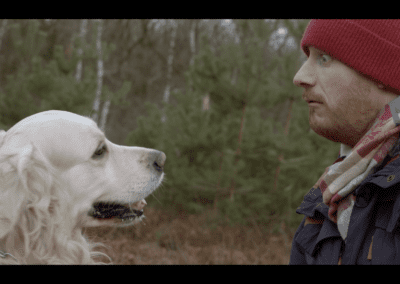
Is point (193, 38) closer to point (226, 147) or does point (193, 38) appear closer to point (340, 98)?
point (226, 147)

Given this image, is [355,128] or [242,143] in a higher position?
[355,128]

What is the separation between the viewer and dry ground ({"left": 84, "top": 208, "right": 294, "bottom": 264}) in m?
5.03

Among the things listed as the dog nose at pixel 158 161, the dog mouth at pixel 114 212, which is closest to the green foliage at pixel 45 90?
the dog nose at pixel 158 161

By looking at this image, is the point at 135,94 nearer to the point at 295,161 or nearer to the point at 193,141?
the point at 193,141

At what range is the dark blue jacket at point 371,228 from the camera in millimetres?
992

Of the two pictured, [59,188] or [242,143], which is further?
[242,143]

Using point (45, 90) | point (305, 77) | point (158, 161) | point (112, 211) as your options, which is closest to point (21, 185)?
point (112, 211)

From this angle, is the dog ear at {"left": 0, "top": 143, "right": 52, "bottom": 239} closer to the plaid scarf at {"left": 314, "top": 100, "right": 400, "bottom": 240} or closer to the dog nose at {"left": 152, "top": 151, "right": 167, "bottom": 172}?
the dog nose at {"left": 152, "top": 151, "right": 167, "bottom": 172}

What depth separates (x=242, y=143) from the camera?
20.0 feet

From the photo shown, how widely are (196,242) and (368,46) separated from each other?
512cm

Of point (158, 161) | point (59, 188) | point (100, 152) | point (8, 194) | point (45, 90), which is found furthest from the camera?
point (45, 90)

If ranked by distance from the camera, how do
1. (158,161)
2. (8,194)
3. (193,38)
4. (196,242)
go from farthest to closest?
(193,38) < (196,242) < (158,161) < (8,194)

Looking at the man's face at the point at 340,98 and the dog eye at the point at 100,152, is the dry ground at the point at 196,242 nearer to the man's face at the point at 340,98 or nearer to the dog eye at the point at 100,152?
the dog eye at the point at 100,152

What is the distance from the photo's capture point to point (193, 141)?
20.3ft
